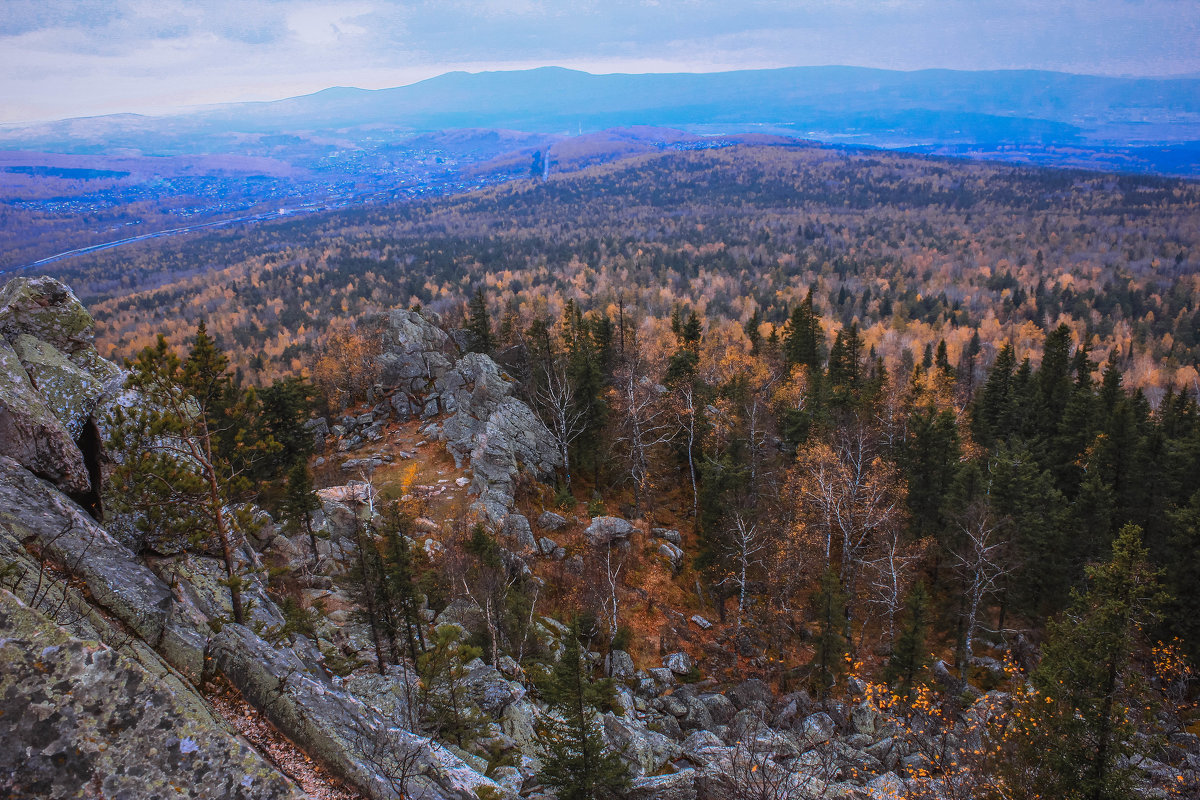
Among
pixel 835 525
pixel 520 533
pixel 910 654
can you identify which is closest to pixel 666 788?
pixel 910 654

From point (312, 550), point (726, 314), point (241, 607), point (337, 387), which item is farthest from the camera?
point (726, 314)

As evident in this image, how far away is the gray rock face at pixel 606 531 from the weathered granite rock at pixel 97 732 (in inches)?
982

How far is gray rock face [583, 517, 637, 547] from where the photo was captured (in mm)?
30344

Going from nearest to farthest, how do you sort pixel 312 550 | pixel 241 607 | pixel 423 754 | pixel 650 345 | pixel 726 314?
pixel 423 754 → pixel 241 607 → pixel 312 550 → pixel 650 345 → pixel 726 314

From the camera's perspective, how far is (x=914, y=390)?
51.8 meters

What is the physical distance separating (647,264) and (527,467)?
15195 centimetres

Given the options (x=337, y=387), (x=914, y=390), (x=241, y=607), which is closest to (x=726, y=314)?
(x=914, y=390)

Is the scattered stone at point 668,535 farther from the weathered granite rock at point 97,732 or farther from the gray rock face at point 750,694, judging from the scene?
the weathered granite rock at point 97,732

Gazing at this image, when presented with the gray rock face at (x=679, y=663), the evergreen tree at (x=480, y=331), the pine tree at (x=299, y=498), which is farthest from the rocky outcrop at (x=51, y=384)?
the evergreen tree at (x=480, y=331)

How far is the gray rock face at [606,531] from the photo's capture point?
30.3 m

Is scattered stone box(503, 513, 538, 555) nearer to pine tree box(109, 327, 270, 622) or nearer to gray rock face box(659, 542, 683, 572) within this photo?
gray rock face box(659, 542, 683, 572)

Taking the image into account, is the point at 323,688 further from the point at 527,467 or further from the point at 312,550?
the point at 527,467

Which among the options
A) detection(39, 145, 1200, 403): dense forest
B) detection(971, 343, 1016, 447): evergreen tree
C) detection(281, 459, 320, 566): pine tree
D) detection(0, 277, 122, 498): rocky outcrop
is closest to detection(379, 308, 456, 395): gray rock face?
detection(281, 459, 320, 566): pine tree

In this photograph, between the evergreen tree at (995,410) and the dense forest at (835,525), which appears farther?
the evergreen tree at (995,410)
